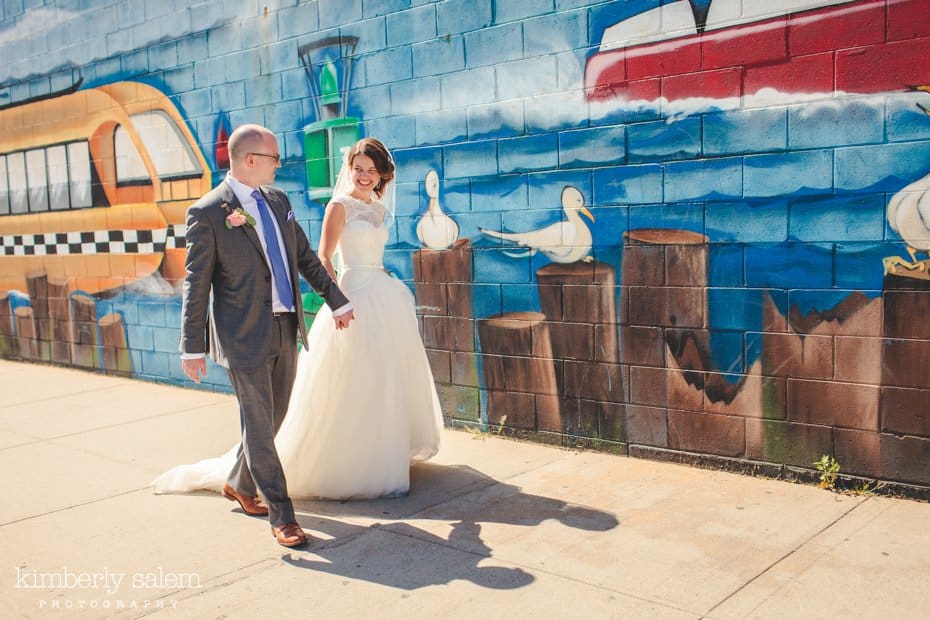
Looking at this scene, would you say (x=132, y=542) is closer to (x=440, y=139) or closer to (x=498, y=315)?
(x=498, y=315)

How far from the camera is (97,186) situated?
861 cm

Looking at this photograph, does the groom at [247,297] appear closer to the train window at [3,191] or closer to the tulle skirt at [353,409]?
the tulle skirt at [353,409]

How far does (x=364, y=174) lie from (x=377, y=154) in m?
0.12

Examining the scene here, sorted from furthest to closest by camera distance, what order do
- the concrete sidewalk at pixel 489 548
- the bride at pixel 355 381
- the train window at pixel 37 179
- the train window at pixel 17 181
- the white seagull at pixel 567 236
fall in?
1. the train window at pixel 17 181
2. the train window at pixel 37 179
3. the white seagull at pixel 567 236
4. the bride at pixel 355 381
5. the concrete sidewalk at pixel 489 548

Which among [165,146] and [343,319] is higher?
[165,146]

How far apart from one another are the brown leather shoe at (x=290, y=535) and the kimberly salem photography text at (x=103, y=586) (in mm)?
413

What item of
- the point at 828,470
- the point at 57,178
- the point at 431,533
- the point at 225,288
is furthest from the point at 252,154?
the point at 57,178

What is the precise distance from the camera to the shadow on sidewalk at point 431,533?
3566 mm

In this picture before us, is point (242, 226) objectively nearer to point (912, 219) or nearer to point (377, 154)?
point (377, 154)

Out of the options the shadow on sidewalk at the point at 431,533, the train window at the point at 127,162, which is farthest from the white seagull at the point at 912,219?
the train window at the point at 127,162

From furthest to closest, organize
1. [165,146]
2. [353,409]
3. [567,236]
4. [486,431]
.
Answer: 1. [165,146]
2. [486,431]
3. [567,236]
4. [353,409]

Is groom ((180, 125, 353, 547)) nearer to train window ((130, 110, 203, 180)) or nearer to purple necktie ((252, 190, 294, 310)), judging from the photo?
purple necktie ((252, 190, 294, 310))

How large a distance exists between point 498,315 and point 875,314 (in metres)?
2.22

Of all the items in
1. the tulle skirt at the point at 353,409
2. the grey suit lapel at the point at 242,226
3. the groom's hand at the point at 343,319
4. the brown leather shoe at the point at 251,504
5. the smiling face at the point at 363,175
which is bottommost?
the brown leather shoe at the point at 251,504
